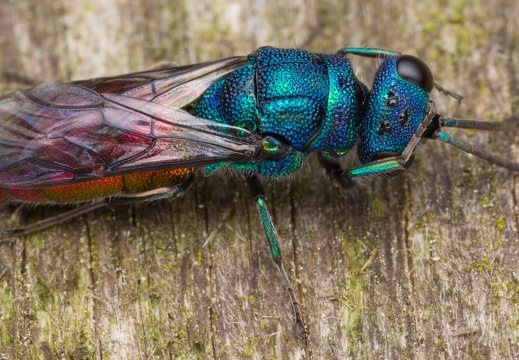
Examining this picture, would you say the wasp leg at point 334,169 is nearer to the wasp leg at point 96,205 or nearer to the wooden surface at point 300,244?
the wooden surface at point 300,244

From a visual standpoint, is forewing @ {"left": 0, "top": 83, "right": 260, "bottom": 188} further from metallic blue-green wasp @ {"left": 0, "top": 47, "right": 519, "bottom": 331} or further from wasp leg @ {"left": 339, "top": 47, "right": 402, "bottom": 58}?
wasp leg @ {"left": 339, "top": 47, "right": 402, "bottom": 58}

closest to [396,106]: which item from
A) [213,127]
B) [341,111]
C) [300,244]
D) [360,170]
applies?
[341,111]

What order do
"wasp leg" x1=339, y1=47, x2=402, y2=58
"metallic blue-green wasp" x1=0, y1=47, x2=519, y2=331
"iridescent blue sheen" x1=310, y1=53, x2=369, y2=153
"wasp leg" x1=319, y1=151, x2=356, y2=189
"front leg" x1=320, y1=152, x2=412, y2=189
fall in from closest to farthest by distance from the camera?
"metallic blue-green wasp" x1=0, y1=47, x2=519, y2=331 < "front leg" x1=320, y1=152, x2=412, y2=189 < "iridescent blue sheen" x1=310, y1=53, x2=369, y2=153 < "wasp leg" x1=319, y1=151, x2=356, y2=189 < "wasp leg" x1=339, y1=47, x2=402, y2=58

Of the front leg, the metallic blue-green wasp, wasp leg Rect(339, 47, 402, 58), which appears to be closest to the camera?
the metallic blue-green wasp

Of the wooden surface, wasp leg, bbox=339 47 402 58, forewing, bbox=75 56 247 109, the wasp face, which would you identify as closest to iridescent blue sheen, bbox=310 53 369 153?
the wasp face

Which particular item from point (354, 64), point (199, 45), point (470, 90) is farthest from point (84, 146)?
point (470, 90)

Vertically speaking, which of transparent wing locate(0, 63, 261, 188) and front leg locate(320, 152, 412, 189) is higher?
transparent wing locate(0, 63, 261, 188)

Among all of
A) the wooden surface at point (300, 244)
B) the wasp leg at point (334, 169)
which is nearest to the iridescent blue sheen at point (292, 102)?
the wasp leg at point (334, 169)
